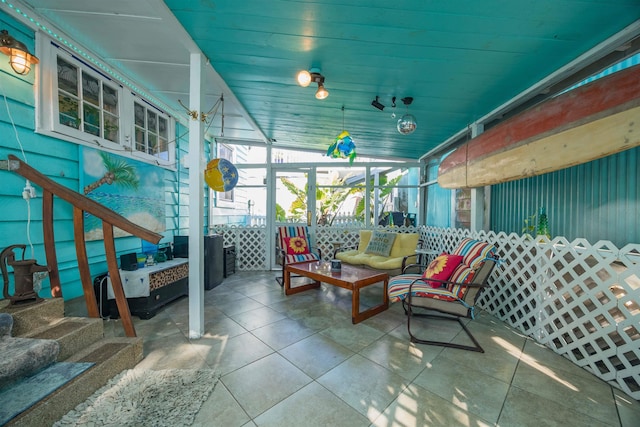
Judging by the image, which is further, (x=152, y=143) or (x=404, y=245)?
(x=404, y=245)

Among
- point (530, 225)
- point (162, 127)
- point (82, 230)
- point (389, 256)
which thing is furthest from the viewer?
point (389, 256)

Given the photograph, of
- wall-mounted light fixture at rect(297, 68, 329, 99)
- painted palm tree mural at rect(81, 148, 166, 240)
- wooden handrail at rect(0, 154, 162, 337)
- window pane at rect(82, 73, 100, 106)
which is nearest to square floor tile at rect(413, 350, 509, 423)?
wooden handrail at rect(0, 154, 162, 337)

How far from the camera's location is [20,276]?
1.84 metres

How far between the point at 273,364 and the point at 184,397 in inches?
25.6

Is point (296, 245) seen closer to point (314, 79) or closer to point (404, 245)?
point (404, 245)

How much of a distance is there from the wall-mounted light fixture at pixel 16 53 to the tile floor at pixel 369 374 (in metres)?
2.48

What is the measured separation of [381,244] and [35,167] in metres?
4.57

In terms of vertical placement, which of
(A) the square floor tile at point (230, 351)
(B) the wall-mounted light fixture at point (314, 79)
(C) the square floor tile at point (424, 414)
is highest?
(B) the wall-mounted light fixture at point (314, 79)

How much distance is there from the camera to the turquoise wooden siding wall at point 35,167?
2.05m

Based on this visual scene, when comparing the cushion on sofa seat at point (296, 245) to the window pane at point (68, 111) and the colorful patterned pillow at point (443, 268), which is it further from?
the window pane at point (68, 111)

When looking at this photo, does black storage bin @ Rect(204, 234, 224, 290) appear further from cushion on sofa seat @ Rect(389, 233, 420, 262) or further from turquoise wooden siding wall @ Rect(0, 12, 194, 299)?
cushion on sofa seat @ Rect(389, 233, 420, 262)

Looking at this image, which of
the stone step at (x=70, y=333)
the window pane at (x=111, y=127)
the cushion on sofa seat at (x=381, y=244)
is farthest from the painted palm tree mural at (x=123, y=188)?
the cushion on sofa seat at (x=381, y=244)

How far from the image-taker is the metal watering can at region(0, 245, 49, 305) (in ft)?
6.00

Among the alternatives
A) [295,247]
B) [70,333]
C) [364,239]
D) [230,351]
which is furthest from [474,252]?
[70,333]
